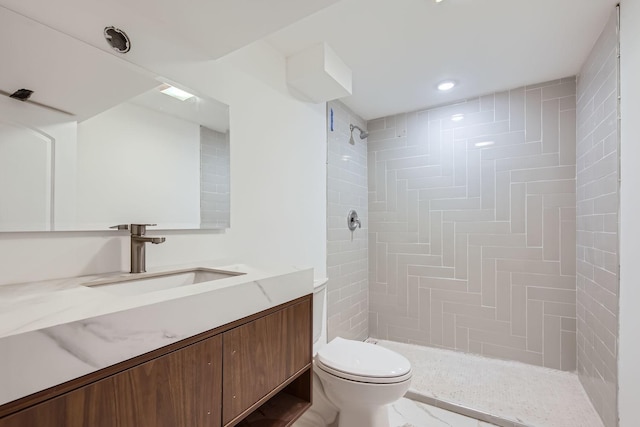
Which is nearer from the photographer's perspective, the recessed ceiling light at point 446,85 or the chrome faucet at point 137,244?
the chrome faucet at point 137,244

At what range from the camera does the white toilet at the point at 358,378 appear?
1.43 m

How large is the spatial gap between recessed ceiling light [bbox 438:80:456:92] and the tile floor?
2.38 metres

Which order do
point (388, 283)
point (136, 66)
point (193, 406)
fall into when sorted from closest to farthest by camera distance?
1. point (193, 406)
2. point (136, 66)
3. point (388, 283)

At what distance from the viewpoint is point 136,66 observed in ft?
3.75

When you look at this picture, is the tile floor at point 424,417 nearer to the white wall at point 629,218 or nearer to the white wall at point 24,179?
the white wall at point 629,218

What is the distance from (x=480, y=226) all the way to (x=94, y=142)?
2728mm

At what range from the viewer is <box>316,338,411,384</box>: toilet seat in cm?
143

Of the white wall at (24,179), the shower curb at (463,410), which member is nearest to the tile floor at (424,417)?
the shower curb at (463,410)

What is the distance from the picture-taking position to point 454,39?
1.81m

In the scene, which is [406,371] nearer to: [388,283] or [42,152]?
[388,283]

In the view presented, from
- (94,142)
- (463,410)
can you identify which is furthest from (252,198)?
(463,410)

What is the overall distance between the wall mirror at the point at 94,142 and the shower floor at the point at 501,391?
6.30ft

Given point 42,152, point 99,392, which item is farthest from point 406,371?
point 42,152

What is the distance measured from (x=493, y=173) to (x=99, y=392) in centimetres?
A: 284
